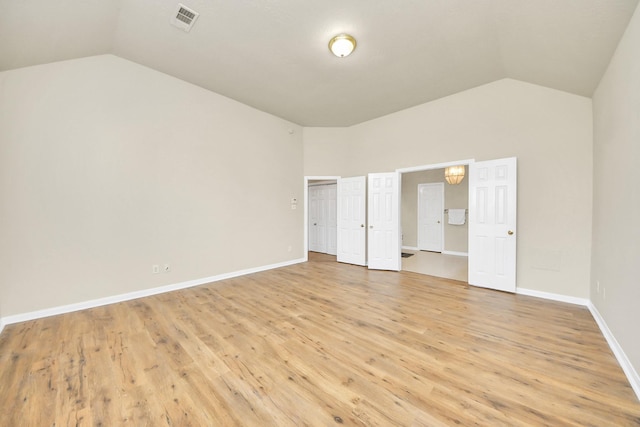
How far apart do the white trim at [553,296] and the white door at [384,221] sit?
6.70ft

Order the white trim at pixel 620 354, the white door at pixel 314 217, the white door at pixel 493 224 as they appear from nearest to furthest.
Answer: the white trim at pixel 620 354 → the white door at pixel 493 224 → the white door at pixel 314 217

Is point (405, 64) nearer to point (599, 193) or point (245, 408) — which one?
point (599, 193)

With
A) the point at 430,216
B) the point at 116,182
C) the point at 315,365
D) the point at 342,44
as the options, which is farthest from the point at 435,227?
the point at 116,182

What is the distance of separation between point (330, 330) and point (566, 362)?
6.77 feet

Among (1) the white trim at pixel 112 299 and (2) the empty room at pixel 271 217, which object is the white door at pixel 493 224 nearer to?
(2) the empty room at pixel 271 217

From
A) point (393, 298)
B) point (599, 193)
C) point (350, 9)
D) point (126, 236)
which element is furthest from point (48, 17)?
point (599, 193)

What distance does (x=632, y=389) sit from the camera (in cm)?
175

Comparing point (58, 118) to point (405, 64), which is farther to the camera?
point (405, 64)

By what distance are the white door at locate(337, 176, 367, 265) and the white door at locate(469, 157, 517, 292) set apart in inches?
85.5

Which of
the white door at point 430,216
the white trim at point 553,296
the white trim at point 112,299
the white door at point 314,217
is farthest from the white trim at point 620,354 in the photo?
the white door at point 314,217

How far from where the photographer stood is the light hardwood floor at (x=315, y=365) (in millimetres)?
1551

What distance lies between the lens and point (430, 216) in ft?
24.8

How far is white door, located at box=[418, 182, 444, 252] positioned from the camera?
7.37 m

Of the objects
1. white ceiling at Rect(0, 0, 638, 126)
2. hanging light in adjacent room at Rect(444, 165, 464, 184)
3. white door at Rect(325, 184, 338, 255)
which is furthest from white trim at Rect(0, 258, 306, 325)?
hanging light in adjacent room at Rect(444, 165, 464, 184)
